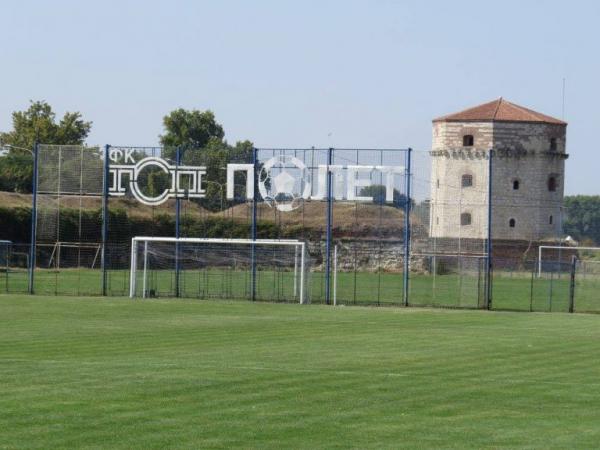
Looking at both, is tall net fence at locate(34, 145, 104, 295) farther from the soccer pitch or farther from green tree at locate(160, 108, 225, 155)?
green tree at locate(160, 108, 225, 155)

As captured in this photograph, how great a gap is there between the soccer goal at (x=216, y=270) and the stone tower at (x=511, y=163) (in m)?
51.6

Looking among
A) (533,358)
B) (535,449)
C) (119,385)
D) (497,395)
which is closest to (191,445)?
(535,449)

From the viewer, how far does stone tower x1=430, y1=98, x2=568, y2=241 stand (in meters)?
108

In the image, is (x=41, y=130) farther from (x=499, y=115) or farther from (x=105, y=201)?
(x=105, y=201)

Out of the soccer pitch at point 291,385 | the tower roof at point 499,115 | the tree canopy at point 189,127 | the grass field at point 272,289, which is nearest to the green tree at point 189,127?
the tree canopy at point 189,127

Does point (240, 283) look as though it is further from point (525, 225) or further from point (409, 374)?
point (525, 225)

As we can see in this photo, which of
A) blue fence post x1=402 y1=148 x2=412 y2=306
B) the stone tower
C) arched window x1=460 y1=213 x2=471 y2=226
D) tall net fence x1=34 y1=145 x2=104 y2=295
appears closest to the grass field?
tall net fence x1=34 y1=145 x2=104 y2=295

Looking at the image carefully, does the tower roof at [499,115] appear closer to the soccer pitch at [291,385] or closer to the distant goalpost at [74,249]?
the distant goalpost at [74,249]

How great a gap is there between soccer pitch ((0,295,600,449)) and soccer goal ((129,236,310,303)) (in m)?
14.1

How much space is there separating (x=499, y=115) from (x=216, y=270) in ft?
195

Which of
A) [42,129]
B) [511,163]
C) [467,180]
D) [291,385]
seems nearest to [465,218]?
[467,180]

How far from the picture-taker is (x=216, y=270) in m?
56.1

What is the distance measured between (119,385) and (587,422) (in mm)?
7270

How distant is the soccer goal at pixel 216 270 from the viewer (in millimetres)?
52688
